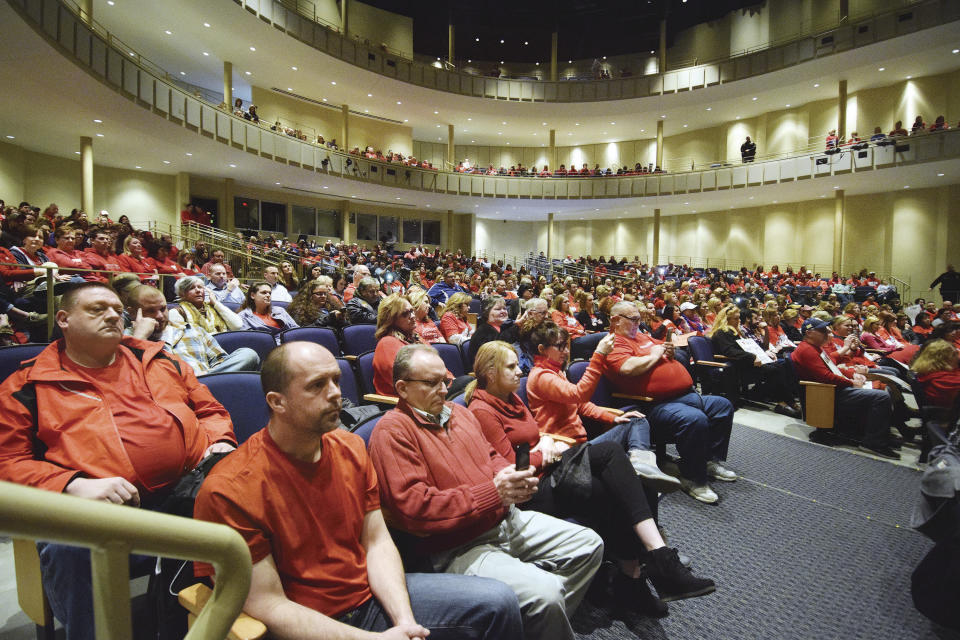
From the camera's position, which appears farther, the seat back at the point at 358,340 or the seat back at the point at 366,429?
the seat back at the point at 358,340

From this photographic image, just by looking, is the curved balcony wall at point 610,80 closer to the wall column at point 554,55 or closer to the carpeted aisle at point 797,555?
the wall column at point 554,55

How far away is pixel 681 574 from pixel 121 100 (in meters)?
11.2

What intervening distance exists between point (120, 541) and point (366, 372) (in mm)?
2636

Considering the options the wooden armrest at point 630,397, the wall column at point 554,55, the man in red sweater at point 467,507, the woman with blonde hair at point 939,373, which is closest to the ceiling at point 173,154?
the wall column at point 554,55

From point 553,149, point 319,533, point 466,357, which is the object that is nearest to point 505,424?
point 319,533

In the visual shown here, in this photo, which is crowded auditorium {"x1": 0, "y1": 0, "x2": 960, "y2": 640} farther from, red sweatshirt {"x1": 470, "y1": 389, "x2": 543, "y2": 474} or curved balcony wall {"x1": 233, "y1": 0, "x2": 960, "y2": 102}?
curved balcony wall {"x1": 233, "y1": 0, "x2": 960, "y2": 102}

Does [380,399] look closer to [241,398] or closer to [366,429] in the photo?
[241,398]

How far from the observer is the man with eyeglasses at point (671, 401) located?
9.87 feet

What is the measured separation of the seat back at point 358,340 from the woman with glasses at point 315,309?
0.45m

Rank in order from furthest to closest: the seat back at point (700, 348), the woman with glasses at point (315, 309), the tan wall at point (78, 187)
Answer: the tan wall at point (78, 187)
the seat back at point (700, 348)
the woman with glasses at point (315, 309)

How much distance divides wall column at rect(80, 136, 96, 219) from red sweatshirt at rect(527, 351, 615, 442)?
1145 cm

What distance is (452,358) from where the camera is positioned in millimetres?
3590

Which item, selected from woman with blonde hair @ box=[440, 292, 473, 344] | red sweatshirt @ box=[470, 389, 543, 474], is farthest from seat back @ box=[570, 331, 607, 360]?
red sweatshirt @ box=[470, 389, 543, 474]

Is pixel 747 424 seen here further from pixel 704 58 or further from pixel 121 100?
pixel 704 58
